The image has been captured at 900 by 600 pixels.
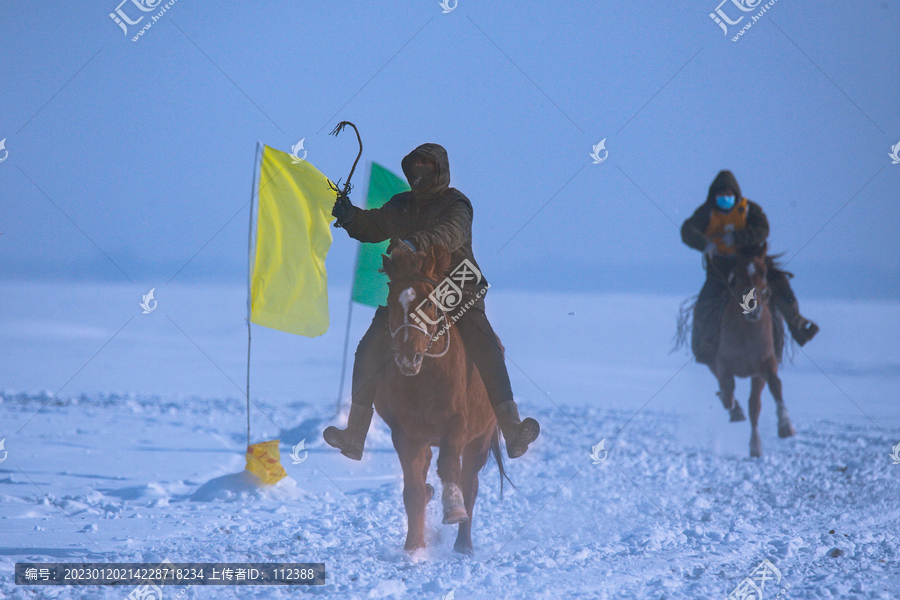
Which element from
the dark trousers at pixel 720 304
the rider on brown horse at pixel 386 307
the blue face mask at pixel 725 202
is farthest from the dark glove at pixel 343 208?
the dark trousers at pixel 720 304

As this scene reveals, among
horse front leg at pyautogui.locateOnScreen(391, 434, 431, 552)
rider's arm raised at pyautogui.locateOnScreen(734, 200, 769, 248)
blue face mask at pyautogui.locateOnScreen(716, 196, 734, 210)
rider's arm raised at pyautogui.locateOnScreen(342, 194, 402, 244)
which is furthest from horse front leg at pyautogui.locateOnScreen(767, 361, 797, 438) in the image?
rider's arm raised at pyautogui.locateOnScreen(342, 194, 402, 244)

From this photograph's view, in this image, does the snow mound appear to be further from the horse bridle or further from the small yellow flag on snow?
the horse bridle

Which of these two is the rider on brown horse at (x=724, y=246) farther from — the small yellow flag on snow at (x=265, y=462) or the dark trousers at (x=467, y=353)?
the small yellow flag on snow at (x=265, y=462)

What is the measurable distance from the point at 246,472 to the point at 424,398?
3.99m

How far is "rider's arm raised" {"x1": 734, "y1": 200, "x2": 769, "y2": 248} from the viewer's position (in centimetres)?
545

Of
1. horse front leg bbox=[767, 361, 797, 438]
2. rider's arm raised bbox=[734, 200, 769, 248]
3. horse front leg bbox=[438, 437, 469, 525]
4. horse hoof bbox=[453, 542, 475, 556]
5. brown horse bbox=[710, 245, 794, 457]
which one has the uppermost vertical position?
rider's arm raised bbox=[734, 200, 769, 248]

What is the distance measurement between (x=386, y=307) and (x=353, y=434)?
0.90 meters

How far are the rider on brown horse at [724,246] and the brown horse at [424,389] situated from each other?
2201 millimetres

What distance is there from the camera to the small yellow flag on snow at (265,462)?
762 centimetres

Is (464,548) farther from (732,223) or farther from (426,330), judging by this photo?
(732,223)

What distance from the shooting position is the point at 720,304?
5.97 metres

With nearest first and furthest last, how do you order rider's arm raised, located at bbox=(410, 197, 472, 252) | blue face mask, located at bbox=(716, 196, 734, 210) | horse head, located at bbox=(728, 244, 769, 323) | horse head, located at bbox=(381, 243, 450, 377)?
horse head, located at bbox=(381, 243, 450, 377) < rider's arm raised, located at bbox=(410, 197, 472, 252) < blue face mask, located at bbox=(716, 196, 734, 210) < horse head, located at bbox=(728, 244, 769, 323)

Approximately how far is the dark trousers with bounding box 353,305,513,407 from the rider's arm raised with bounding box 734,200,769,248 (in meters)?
2.23

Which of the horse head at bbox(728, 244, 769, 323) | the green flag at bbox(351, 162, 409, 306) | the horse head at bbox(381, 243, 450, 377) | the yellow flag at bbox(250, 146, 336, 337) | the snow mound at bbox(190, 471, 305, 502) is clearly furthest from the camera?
the green flag at bbox(351, 162, 409, 306)
